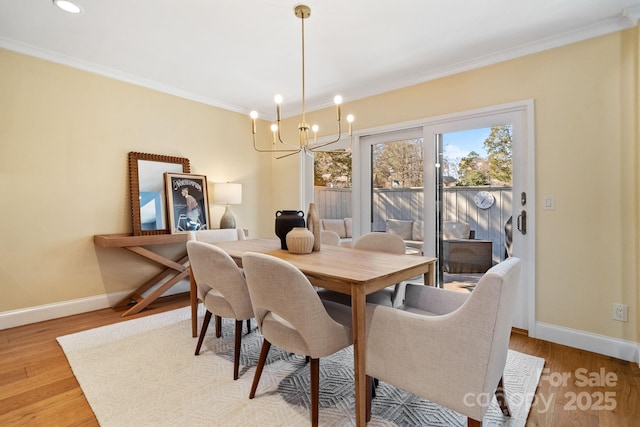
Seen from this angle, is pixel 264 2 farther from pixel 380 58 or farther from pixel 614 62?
pixel 614 62

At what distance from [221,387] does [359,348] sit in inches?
38.4

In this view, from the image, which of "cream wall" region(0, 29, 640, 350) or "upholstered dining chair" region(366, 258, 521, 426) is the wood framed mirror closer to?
"cream wall" region(0, 29, 640, 350)

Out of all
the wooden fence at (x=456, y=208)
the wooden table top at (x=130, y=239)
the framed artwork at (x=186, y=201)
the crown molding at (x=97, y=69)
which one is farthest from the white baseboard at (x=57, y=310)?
the wooden fence at (x=456, y=208)

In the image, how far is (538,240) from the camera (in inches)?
103

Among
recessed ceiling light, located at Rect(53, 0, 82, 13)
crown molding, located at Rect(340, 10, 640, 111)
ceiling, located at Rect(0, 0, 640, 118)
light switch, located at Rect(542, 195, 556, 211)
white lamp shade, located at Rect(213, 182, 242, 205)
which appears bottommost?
light switch, located at Rect(542, 195, 556, 211)

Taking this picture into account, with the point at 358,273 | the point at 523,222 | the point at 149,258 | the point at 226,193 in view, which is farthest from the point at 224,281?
the point at 523,222

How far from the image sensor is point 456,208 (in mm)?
3145

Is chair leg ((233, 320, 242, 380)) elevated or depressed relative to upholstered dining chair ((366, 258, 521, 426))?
depressed

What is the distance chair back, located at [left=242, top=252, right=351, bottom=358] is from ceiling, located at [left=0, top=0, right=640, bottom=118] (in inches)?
71.5

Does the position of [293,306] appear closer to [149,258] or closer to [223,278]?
[223,278]

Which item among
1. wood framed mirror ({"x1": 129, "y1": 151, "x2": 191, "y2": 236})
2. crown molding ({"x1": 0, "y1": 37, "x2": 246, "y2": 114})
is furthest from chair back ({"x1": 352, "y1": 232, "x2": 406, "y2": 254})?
crown molding ({"x1": 0, "y1": 37, "x2": 246, "y2": 114})

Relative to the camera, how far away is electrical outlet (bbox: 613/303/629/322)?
7.38 ft

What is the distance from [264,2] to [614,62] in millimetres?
2562

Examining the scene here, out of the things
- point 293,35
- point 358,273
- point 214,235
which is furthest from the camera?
point 214,235
